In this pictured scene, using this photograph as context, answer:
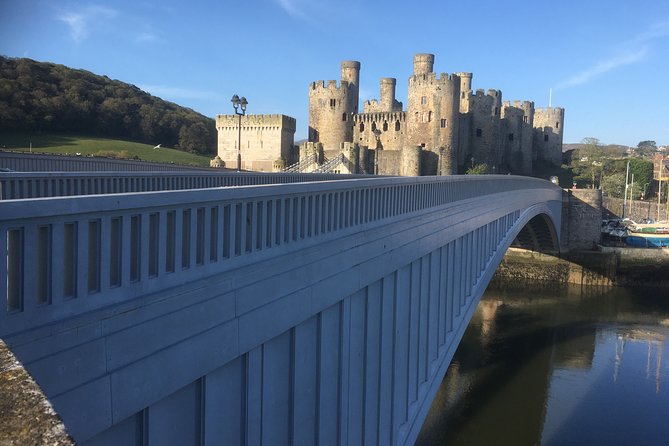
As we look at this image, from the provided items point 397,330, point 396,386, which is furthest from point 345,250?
point 396,386

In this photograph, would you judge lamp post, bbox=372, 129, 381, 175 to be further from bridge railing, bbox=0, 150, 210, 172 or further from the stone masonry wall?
bridge railing, bbox=0, 150, 210, 172

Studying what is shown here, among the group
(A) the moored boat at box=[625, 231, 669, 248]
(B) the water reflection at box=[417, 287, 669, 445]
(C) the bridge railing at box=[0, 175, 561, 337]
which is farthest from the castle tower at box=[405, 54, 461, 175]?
(C) the bridge railing at box=[0, 175, 561, 337]

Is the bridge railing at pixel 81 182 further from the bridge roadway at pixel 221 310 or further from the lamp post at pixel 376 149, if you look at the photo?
the lamp post at pixel 376 149

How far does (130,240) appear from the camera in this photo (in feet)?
9.71

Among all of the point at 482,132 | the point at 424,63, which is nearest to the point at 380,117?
the point at 424,63

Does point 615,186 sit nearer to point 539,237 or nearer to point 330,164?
point 539,237

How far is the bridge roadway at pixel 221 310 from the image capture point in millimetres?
2467

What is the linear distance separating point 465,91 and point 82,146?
31023 millimetres

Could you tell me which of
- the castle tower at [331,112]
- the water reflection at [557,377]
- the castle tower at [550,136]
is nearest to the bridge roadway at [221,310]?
the water reflection at [557,377]

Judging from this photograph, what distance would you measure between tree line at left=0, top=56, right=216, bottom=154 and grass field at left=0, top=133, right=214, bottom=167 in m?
1.20

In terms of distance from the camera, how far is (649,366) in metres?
19.9

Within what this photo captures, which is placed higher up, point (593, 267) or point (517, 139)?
point (517, 139)

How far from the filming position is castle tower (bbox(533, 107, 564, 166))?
195ft

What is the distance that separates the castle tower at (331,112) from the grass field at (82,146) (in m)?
9.43
